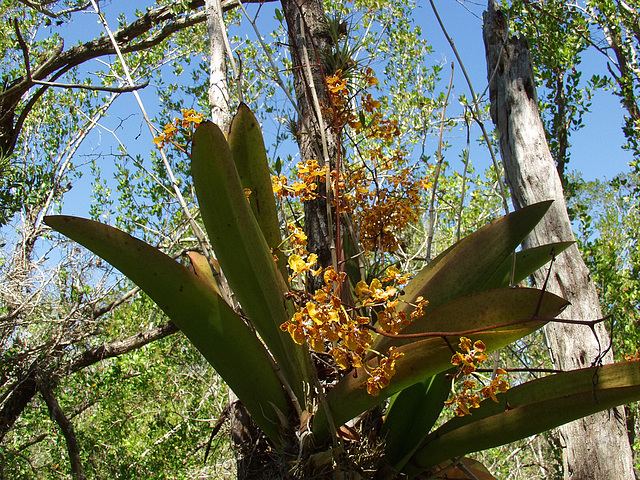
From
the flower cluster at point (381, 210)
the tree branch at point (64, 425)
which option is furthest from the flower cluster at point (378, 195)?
the tree branch at point (64, 425)

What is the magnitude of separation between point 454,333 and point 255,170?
0.64 metres

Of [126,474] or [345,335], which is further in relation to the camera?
[126,474]

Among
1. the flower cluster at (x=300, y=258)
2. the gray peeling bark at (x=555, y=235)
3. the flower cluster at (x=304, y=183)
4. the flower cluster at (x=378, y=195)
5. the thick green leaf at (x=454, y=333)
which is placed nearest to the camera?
the thick green leaf at (x=454, y=333)

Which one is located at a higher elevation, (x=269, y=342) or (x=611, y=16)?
(x=611, y=16)

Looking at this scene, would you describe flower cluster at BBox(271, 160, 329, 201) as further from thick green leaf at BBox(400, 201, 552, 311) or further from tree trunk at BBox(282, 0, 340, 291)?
thick green leaf at BBox(400, 201, 552, 311)

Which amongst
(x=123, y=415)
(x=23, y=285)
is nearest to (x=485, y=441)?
(x=23, y=285)

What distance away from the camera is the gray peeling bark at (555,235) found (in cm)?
149

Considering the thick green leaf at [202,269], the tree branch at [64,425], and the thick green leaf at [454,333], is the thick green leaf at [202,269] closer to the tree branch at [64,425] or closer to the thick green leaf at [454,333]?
the thick green leaf at [454,333]

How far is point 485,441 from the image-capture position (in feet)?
2.87

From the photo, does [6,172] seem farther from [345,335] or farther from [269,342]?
[345,335]

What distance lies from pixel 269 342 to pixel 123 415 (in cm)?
388

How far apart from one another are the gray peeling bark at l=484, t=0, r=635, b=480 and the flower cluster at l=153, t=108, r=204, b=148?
43.3 inches

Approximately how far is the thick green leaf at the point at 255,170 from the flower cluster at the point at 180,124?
0.09 metres

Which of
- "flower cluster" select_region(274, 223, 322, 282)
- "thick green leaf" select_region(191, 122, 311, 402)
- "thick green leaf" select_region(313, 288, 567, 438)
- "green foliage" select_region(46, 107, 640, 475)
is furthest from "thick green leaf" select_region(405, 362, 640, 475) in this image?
"flower cluster" select_region(274, 223, 322, 282)
